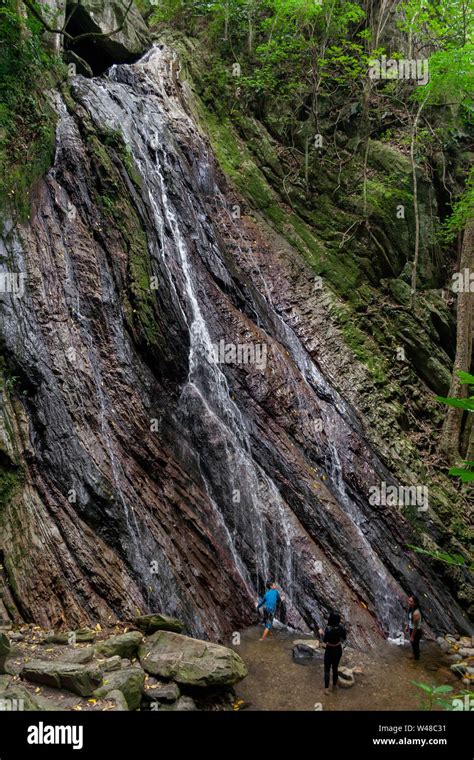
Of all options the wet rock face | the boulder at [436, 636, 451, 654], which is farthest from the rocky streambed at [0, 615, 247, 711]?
the boulder at [436, 636, 451, 654]

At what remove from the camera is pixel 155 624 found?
7.72 meters

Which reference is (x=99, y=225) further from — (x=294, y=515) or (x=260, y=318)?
(x=294, y=515)

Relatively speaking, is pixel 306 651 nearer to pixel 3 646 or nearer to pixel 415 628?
pixel 415 628

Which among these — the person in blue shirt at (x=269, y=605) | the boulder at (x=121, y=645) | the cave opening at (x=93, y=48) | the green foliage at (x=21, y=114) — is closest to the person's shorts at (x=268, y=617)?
the person in blue shirt at (x=269, y=605)

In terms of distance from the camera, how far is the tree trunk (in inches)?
563

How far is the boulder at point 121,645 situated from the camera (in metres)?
6.77

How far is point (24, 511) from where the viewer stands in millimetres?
8055

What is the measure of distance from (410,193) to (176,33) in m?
12.7

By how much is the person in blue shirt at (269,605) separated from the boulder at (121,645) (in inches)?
108

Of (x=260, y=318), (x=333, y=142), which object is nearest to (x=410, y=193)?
(x=333, y=142)

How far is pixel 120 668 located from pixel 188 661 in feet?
3.05

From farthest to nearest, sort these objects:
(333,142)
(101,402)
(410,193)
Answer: (333,142) < (410,193) < (101,402)

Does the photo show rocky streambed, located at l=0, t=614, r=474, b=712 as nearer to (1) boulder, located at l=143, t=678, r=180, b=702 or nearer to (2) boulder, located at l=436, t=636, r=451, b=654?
(1) boulder, located at l=143, t=678, r=180, b=702

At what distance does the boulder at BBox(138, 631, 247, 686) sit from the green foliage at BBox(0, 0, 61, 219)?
879cm
